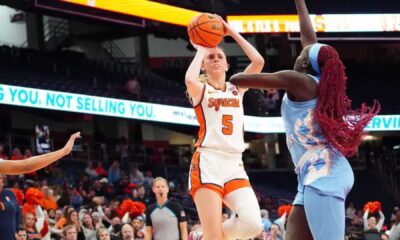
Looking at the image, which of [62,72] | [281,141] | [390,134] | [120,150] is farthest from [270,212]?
[390,134]

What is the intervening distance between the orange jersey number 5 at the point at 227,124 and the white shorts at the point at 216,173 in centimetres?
18

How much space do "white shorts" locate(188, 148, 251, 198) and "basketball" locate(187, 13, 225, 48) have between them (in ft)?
2.93

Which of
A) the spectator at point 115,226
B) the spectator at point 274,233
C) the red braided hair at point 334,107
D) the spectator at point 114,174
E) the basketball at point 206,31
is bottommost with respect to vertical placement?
the spectator at point 274,233

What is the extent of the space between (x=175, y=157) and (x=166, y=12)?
233 inches

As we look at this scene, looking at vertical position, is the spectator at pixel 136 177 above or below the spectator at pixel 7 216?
above

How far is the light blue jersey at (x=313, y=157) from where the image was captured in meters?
5.16

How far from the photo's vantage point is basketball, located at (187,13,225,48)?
6.65 m

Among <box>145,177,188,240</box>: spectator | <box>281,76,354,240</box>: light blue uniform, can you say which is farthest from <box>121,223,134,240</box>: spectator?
<box>281,76,354,240</box>: light blue uniform

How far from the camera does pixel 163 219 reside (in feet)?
31.2

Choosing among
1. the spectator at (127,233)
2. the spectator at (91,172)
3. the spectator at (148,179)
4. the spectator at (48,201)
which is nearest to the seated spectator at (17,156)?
the spectator at (48,201)

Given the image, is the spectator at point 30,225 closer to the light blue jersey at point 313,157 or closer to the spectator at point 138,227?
the spectator at point 138,227

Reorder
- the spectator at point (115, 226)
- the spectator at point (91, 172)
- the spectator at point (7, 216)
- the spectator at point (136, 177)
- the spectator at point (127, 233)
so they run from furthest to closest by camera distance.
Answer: the spectator at point (136, 177), the spectator at point (91, 172), the spectator at point (115, 226), the spectator at point (127, 233), the spectator at point (7, 216)

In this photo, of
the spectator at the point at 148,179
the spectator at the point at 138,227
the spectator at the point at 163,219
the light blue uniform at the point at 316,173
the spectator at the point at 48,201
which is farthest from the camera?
the spectator at the point at 148,179

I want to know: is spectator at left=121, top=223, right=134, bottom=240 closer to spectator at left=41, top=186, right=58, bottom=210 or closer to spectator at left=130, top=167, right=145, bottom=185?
spectator at left=41, top=186, right=58, bottom=210
